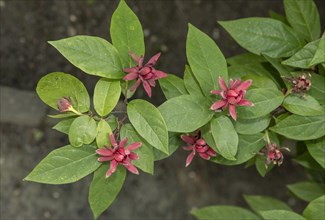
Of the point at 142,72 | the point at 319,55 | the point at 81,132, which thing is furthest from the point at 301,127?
the point at 81,132

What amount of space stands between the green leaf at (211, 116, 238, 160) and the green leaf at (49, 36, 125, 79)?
0.76 ft

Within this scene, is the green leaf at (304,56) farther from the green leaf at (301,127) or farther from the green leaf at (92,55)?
the green leaf at (92,55)

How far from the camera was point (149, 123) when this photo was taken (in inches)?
42.0

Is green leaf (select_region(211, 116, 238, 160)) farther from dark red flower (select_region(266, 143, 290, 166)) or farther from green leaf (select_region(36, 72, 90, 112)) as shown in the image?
green leaf (select_region(36, 72, 90, 112))

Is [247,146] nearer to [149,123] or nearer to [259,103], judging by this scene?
[259,103]

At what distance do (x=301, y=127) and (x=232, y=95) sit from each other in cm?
28

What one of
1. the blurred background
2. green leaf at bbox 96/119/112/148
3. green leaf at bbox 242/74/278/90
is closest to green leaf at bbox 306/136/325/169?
green leaf at bbox 242/74/278/90

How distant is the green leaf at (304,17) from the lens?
135 cm

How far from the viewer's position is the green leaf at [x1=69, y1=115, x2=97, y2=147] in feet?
3.48

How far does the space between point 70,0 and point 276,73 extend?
Answer: 0.98 meters

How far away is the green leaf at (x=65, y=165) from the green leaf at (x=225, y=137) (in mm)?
261

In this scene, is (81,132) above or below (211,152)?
above

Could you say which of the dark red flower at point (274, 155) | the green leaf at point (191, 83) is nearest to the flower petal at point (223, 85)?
the green leaf at point (191, 83)

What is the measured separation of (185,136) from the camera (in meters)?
1.18
